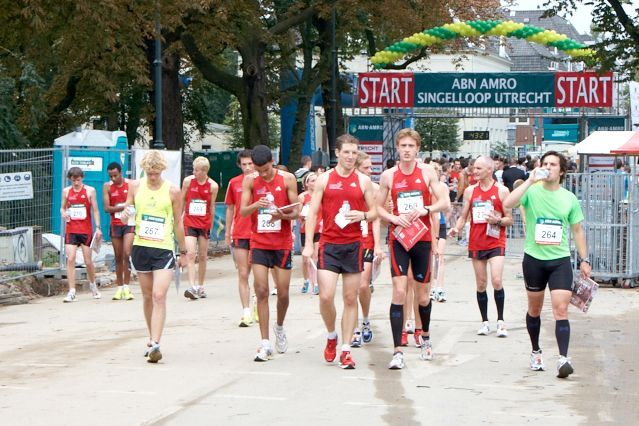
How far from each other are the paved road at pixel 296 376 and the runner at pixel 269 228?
462 mm

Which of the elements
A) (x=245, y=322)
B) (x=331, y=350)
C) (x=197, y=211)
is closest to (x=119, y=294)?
(x=197, y=211)

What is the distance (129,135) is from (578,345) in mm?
33559

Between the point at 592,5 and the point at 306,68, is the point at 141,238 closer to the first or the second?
the point at 592,5

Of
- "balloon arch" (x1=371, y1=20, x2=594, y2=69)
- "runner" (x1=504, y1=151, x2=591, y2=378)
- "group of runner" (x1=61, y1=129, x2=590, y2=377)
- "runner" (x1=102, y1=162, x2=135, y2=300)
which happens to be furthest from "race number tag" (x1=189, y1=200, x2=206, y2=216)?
"balloon arch" (x1=371, y1=20, x2=594, y2=69)

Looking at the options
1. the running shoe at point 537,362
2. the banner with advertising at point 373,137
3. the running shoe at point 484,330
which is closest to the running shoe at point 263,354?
the running shoe at point 537,362

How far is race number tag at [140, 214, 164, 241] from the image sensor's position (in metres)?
11.1

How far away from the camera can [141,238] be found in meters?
11.1

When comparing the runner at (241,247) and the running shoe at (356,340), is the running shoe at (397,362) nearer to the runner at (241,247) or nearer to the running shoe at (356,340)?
the running shoe at (356,340)

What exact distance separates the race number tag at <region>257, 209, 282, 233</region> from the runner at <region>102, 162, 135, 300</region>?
6147mm

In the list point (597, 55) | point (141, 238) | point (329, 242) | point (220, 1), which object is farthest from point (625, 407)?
point (220, 1)

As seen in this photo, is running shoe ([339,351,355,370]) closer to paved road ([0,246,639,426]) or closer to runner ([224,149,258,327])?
paved road ([0,246,639,426])

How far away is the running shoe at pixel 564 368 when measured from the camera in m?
9.92

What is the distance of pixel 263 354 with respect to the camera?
10.9 meters

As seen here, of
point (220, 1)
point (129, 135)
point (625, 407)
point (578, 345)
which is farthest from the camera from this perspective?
point (129, 135)
